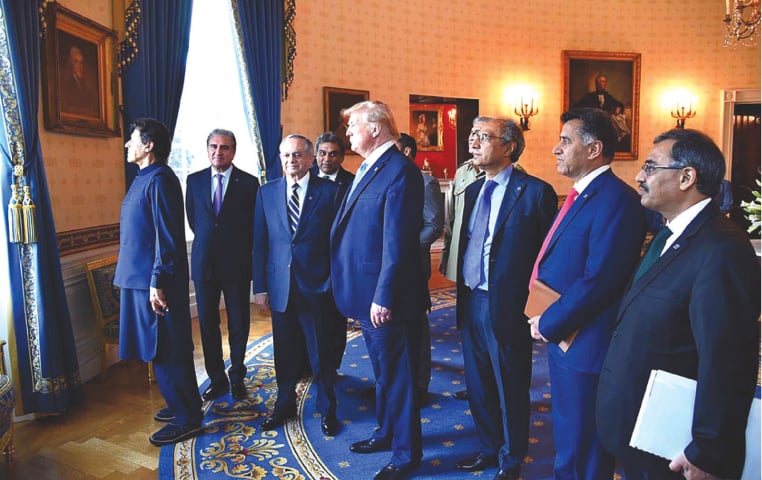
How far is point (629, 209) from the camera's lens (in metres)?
2.18

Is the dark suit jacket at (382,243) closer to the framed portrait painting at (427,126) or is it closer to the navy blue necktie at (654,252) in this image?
the navy blue necktie at (654,252)

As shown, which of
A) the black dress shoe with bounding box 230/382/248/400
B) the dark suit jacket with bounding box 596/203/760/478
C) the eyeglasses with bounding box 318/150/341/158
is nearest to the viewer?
the dark suit jacket with bounding box 596/203/760/478

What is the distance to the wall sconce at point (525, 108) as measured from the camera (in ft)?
30.1

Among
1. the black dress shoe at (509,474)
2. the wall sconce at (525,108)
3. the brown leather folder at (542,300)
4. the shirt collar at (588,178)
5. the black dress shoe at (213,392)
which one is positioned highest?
the wall sconce at (525,108)

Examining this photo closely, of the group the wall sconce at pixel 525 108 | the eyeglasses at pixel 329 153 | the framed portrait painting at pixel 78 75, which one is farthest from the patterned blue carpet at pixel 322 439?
the wall sconce at pixel 525 108

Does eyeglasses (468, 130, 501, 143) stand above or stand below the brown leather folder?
above

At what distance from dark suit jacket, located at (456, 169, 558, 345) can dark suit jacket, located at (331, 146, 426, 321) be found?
37 centimetres

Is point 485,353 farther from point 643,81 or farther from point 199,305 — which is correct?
point 643,81

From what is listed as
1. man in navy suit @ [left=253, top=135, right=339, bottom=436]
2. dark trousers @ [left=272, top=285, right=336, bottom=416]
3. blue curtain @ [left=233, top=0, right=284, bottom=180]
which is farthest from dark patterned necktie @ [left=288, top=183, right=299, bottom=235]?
blue curtain @ [left=233, top=0, right=284, bottom=180]

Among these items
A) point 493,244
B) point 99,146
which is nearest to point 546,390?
point 493,244

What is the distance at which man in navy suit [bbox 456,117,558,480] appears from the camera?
269cm

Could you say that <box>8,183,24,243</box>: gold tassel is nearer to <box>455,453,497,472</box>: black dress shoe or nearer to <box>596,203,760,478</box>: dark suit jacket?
<box>455,453,497,472</box>: black dress shoe

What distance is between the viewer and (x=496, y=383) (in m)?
2.95

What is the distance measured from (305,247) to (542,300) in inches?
59.8
